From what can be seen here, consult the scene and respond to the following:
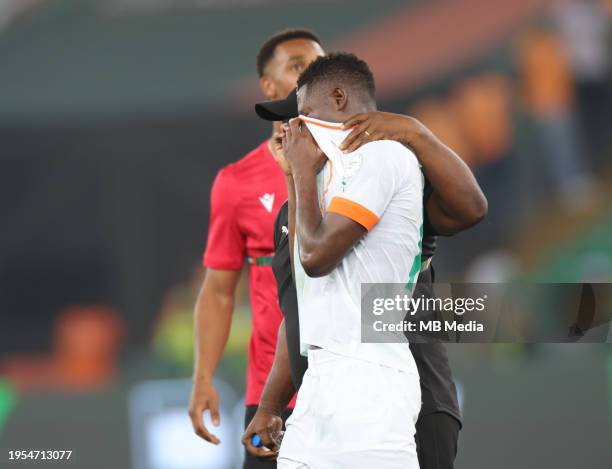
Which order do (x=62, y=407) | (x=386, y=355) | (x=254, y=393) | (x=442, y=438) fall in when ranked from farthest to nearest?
(x=62, y=407)
(x=254, y=393)
(x=442, y=438)
(x=386, y=355)

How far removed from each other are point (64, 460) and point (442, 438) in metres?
2.84

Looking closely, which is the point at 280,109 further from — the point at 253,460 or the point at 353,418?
the point at 253,460

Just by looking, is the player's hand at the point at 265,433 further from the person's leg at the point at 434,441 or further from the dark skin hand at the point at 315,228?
the dark skin hand at the point at 315,228

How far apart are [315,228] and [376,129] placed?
318 millimetres

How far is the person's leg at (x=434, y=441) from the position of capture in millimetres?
2756

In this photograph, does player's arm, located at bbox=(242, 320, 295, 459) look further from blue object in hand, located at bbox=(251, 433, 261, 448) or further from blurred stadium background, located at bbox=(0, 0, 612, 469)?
blurred stadium background, located at bbox=(0, 0, 612, 469)

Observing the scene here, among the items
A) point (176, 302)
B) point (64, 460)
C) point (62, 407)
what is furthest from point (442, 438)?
point (176, 302)

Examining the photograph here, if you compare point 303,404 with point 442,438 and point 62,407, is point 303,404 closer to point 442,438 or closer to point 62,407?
point 442,438

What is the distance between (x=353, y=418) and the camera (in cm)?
234

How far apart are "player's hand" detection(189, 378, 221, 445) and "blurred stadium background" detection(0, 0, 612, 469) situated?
17.5 feet

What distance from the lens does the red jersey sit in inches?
152


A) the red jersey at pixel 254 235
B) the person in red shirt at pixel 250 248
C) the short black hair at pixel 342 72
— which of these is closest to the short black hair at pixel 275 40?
the person in red shirt at pixel 250 248

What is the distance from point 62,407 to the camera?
18.1 ft

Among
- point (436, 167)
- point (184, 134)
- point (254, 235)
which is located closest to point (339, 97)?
point (436, 167)
